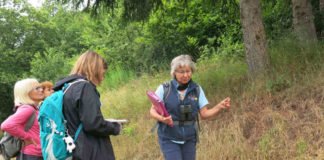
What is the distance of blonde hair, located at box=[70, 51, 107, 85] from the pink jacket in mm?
1334

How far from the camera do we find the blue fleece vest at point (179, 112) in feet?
13.5

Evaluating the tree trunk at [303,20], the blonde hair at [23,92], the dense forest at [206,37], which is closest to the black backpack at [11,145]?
the blonde hair at [23,92]

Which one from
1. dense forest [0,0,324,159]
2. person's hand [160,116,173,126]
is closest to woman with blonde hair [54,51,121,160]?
person's hand [160,116,173,126]

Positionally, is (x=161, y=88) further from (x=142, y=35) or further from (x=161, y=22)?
(x=142, y=35)

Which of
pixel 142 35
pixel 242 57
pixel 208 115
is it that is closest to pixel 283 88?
pixel 208 115

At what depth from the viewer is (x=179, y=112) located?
4.10 m

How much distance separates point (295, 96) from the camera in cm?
610

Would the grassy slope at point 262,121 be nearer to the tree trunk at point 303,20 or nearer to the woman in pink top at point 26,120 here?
the tree trunk at point 303,20

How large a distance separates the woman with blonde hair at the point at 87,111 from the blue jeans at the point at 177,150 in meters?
1.00

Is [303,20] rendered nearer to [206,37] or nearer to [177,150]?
[177,150]

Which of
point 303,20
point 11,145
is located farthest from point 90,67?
point 303,20

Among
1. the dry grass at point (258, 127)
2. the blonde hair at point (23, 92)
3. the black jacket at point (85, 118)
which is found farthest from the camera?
the dry grass at point (258, 127)

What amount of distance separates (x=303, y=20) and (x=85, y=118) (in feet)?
20.2

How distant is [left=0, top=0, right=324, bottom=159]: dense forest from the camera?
23.0 feet
